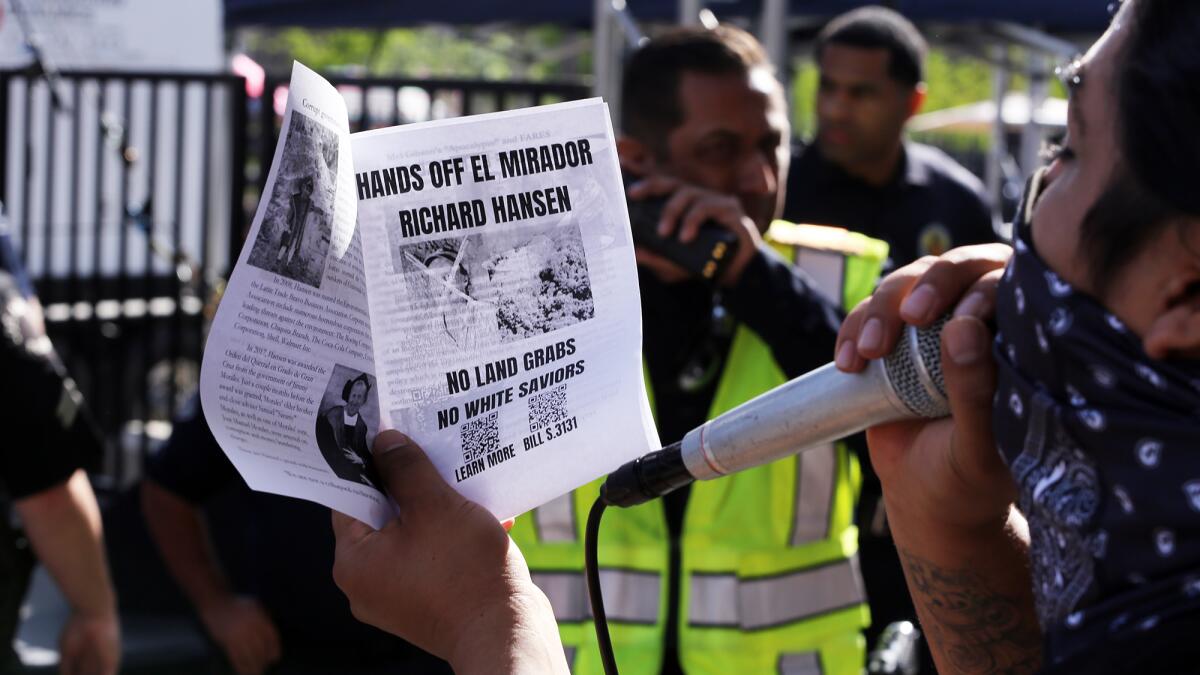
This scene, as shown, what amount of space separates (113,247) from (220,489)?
7.19 feet

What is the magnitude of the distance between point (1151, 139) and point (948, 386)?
0.28 metres

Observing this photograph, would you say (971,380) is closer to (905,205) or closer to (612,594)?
(612,594)

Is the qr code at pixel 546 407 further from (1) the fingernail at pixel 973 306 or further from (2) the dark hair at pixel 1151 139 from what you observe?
(2) the dark hair at pixel 1151 139

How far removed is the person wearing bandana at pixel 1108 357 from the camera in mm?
991

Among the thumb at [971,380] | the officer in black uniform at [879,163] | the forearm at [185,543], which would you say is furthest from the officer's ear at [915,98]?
the thumb at [971,380]

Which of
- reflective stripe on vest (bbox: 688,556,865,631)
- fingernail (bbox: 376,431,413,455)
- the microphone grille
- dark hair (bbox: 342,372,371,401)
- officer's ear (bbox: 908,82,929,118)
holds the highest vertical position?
officer's ear (bbox: 908,82,929,118)

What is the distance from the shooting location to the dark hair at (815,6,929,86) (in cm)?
515

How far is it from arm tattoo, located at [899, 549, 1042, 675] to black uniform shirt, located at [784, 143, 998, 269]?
313 centimetres

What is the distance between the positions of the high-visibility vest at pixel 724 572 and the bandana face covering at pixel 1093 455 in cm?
134

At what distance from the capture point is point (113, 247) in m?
5.76

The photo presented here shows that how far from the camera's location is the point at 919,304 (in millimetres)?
1247

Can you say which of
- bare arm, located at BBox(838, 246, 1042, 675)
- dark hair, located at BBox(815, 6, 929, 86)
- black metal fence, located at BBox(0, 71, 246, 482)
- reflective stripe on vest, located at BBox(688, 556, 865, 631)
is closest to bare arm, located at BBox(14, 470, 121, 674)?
reflective stripe on vest, located at BBox(688, 556, 865, 631)

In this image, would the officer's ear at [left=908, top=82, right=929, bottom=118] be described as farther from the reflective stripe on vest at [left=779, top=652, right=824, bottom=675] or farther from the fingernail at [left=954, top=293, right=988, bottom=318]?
the fingernail at [left=954, top=293, right=988, bottom=318]

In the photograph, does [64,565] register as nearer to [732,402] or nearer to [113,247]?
[732,402]
